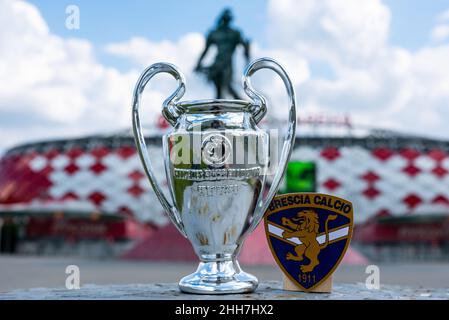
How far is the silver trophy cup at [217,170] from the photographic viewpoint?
1.84 metres

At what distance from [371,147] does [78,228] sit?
8967 mm

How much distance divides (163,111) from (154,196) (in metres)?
14.1

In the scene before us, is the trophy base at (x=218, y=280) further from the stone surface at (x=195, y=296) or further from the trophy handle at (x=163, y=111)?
the trophy handle at (x=163, y=111)

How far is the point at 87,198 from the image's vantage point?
16.0 meters

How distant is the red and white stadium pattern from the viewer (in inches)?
616

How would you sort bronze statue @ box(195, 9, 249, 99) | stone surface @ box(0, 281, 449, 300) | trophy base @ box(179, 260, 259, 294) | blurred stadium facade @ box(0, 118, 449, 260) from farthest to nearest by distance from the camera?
blurred stadium facade @ box(0, 118, 449, 260)
bronze statue @ box(195, 9, 249, 99)
trophy base @ box(179, 260, 259, 294)
stone surface @ box(0, 281, 449, 300)

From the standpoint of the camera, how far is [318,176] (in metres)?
16.0

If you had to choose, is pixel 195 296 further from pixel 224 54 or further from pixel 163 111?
pixel 224 54

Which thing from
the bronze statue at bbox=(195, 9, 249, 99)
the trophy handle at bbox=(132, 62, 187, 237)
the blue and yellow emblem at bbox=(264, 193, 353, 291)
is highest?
the bronze statue at bbox=(195, 9, 249, 99)

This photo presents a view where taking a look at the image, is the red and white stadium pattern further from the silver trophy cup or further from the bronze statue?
the silver trophy cup

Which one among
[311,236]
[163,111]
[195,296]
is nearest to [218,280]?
[195,296]

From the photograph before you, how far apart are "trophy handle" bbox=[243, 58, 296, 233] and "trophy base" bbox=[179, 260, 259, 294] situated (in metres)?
0.16

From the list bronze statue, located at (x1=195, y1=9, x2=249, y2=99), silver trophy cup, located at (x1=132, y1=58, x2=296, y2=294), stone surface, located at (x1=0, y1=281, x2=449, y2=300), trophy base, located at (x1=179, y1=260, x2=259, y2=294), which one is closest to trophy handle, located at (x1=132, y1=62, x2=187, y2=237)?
silver trophy cup, located at (x1=132, y1=58, x2=296, y2=294)
